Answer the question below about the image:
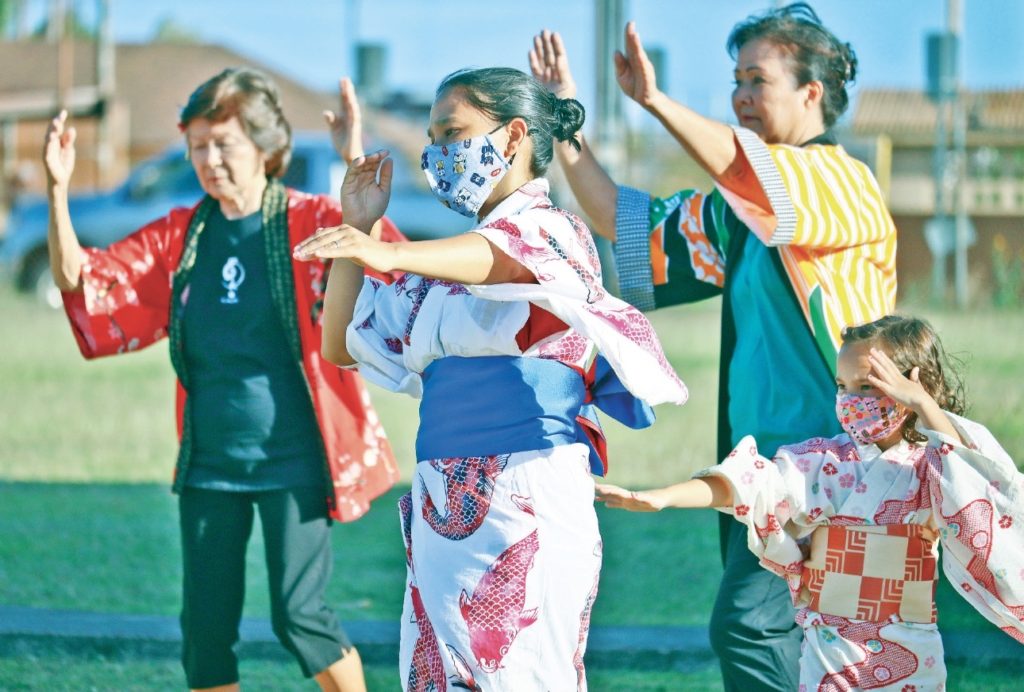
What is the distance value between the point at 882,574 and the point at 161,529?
4442 millimetres

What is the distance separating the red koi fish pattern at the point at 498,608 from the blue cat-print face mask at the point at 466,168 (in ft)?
2.20

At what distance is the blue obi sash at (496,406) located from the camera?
111 inches

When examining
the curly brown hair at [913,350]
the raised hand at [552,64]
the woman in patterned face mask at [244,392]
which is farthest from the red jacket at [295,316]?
the curly brown hair at [913,350]

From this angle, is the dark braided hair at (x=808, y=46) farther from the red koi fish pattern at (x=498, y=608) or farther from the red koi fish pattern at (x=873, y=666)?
the red koi fish pattern at (x=498, y=608)

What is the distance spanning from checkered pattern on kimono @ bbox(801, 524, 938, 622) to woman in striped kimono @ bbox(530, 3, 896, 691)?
344 mm

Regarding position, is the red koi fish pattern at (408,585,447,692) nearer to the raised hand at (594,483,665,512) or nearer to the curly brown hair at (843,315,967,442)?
the raised hand at (594,483,665,512)

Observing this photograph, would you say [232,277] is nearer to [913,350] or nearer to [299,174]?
[913,350]

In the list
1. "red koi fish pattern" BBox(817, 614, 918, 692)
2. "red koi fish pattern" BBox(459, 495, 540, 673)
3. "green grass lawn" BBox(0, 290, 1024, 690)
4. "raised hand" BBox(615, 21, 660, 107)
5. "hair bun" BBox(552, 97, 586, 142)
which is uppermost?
"raised hand" BBox(615, 21, 660, 107)

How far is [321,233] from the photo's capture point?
8.21ft

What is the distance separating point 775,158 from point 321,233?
1.28 metres

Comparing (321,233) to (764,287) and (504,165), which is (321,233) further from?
(764,287)

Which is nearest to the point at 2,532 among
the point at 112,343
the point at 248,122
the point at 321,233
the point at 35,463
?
the point at 35,463

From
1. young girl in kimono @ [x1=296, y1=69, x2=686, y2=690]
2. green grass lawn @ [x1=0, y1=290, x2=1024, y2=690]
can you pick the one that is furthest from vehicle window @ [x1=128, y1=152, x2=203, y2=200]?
young girl in kimono @ [x1=296, y1=69, x2=686, y2=690]

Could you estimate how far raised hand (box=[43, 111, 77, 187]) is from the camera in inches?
150
